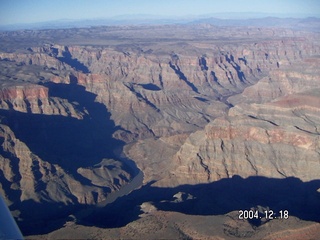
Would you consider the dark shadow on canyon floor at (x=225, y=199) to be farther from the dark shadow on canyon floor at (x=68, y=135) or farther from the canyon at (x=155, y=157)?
the dark shadow on canyon floor at (x=68, y=135)

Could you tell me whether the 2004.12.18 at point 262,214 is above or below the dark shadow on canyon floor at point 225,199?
above

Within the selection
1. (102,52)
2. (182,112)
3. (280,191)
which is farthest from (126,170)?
(102,52)

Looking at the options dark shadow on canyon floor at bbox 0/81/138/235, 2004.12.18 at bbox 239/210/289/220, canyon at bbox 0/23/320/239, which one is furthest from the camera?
dark shadow on canyon floor at bbox 0/81/138/235

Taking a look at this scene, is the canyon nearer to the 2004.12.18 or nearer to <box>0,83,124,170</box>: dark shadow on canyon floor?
<box>0,83,124,170</box>: dark shadow on canyon floor

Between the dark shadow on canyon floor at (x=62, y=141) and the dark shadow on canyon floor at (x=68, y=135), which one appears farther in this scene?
the dark shadow on canyon floor at (x=68, y=135)

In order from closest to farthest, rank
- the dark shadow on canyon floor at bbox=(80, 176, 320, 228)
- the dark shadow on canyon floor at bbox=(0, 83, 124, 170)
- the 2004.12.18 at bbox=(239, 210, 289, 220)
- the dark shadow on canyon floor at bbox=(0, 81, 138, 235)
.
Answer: the 2004.12.18 at bbox=(239, 210, 289, 220) → the dark shadow on canyon floor at bbox=(80, 176, 320, 228) → the dark shadow on canyon floor at bbox=(0, 81, 138, 235) → the dark shadow on canyon floor at bbox=(0, 83, 124, 170)

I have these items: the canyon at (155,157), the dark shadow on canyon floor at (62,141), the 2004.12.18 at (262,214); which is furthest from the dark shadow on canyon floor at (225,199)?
the dark shadow on canyon floor at (62,141)

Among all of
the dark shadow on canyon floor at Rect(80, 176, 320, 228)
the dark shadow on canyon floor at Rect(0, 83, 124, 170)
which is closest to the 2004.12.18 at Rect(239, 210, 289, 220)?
the dark shadow on canyon floor at Rect(80, 176, 320, 228)
